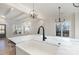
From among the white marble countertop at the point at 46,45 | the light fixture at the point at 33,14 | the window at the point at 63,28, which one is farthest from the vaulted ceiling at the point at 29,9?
the white marble countertop at the point at 46,45

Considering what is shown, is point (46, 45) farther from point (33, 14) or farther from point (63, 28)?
point (33, 14)

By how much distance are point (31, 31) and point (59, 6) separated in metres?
0.61

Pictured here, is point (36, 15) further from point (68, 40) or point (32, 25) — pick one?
point (68, 40)

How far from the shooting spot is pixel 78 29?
121 cm

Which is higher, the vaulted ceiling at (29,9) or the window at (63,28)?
the vaulted ceiling at (29,9)

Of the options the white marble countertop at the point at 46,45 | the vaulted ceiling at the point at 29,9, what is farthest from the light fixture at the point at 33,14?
the white marble countertop at the point at 46,45

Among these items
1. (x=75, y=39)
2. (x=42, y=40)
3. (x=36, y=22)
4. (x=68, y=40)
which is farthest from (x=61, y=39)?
(x=36, y=22)

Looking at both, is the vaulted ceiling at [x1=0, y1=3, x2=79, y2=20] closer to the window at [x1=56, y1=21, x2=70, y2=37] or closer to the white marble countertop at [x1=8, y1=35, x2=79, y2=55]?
the window at [x1=56, y1=21, x2=70, y2=37]

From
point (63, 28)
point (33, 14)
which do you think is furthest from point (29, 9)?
point (63, 28)

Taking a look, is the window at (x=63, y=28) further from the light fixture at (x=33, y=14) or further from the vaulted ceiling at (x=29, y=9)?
the light fixture at (x=33, y=14)

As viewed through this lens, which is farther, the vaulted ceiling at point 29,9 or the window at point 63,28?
the window at point 63,28

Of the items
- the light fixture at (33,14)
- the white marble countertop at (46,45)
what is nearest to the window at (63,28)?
the white marble countertop at (46,45)

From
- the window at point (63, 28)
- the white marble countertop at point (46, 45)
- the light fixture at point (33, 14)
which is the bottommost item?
the white marble countertop at point (46, 45)

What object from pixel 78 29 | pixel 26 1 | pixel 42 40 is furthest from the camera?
pixel 42 40
